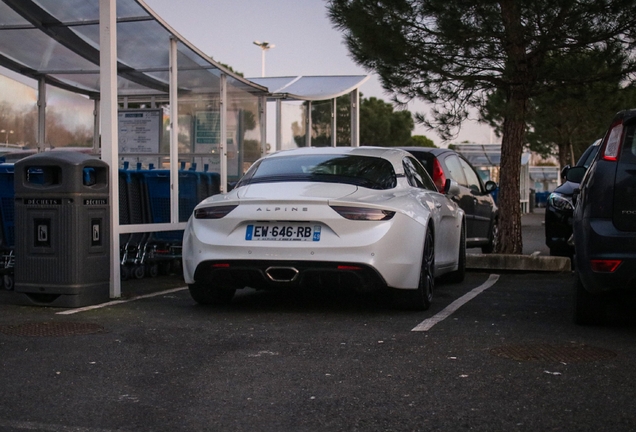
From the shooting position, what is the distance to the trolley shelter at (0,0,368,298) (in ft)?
29.8

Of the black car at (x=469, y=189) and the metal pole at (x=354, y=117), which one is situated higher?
the metal pole at (x=354, y=117)

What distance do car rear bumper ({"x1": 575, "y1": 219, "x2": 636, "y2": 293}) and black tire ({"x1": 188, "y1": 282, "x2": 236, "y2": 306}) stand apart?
3.01 meters

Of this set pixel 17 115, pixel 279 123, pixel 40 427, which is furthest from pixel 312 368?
pixel 279 123

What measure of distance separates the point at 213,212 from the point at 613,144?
9.92 feet

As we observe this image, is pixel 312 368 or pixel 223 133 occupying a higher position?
pixel 223 133

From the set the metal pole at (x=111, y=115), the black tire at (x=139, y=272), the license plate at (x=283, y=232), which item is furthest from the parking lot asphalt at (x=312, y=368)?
the black tire at (x=139, y=272)

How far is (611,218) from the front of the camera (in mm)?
6570

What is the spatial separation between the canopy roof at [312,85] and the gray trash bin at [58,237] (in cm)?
980

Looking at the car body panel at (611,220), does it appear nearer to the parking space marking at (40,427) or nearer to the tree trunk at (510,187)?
the parking space marking at (40,427)

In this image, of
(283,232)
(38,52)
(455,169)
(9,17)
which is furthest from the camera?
(455,169)

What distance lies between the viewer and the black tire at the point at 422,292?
7797 millimetres

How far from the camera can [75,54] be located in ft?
42.0

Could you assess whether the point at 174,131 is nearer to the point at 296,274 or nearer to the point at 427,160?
the point at 427,160

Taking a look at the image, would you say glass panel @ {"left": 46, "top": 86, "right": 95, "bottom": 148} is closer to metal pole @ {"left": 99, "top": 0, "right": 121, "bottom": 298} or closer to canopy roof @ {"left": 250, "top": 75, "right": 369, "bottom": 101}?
canopy roof @ {"left": 250, "top": 75, "right": 369, "bottom": 101}
